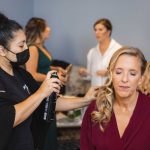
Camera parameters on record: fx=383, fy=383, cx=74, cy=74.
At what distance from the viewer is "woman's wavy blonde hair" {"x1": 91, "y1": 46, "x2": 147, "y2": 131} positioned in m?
1.80

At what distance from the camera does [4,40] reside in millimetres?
1940

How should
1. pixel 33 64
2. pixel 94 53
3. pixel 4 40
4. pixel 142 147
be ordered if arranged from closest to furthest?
1. pixel 142 147
2. pixel 4 40
3. pixel 33 64
4. pixel 94 53

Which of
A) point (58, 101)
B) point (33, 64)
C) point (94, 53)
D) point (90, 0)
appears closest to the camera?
point (58, 101)

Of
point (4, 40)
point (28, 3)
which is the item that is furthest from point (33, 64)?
point (28, 3)

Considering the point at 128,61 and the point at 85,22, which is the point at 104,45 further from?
the point at 128,61

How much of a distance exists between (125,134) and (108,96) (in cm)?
23

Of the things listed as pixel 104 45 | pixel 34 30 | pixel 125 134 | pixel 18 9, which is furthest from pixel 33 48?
pixel 18 9

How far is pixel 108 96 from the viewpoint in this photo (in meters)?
1.87

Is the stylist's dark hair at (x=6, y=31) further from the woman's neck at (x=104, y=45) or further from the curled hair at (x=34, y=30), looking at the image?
the woman's neck at (x=104, y=45)

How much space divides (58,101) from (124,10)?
2.48 m

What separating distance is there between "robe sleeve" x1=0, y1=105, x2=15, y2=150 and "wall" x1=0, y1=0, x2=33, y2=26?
3.52m

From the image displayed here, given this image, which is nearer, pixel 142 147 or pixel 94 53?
pixel 142 147

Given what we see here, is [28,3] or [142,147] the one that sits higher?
[28,3]

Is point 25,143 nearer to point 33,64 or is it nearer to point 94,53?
point 33,64
